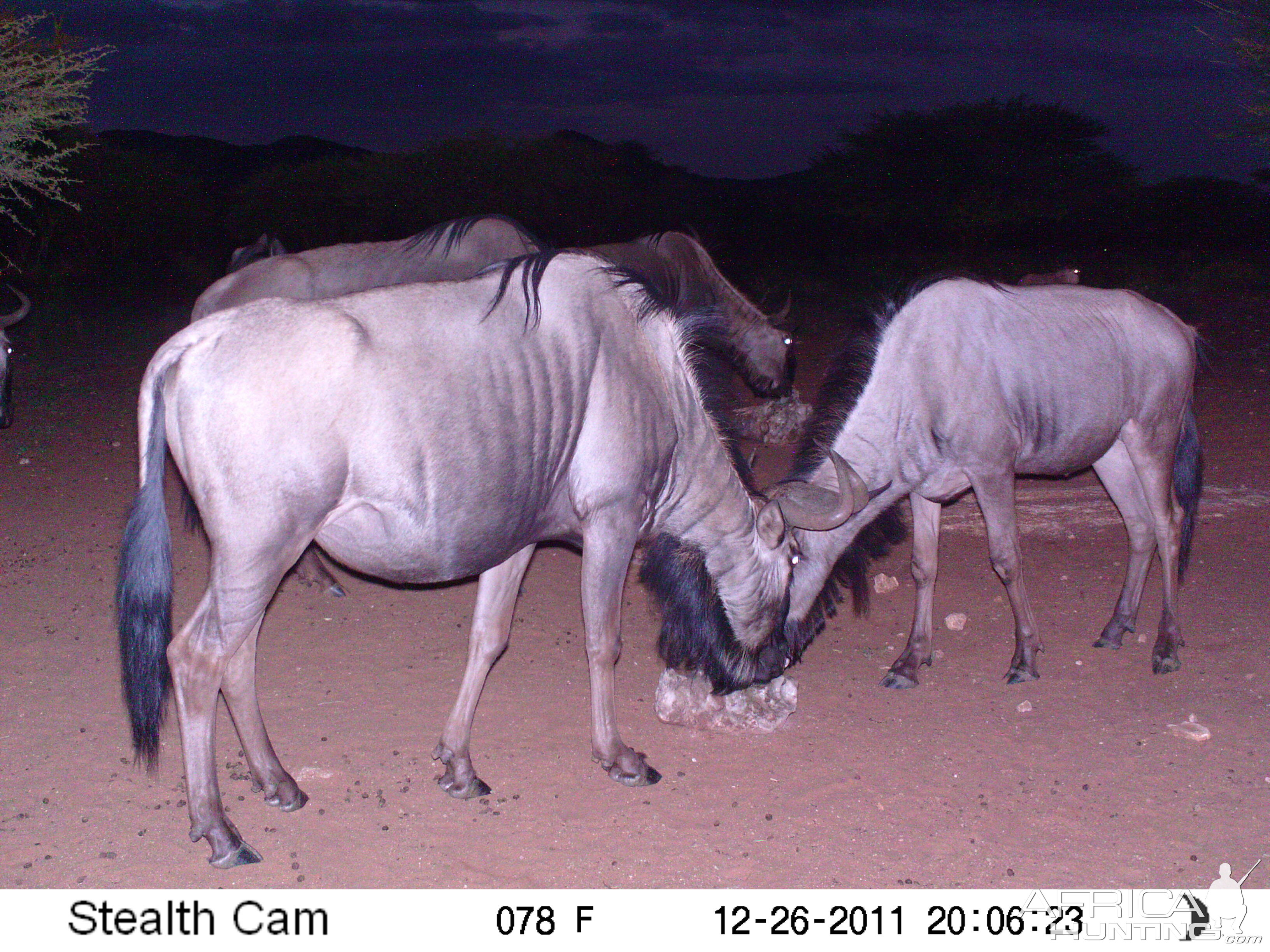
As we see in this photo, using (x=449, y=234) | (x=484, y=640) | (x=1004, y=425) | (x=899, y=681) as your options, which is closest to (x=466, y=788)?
(x=484, y=640)

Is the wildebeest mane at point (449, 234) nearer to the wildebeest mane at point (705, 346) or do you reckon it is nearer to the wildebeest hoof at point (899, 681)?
the wildebeest mane at point (705, 346)

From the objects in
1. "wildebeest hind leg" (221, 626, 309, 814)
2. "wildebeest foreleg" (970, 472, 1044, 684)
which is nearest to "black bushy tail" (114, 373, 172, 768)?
"wildebeest hind leg" (221, 626, 309, 814)

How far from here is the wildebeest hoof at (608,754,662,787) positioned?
13.0ft

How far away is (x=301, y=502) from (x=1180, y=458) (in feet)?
15.2

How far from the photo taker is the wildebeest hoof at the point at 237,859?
3320 millimetres

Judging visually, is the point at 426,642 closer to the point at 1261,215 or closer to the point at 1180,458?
the point at 1180,458

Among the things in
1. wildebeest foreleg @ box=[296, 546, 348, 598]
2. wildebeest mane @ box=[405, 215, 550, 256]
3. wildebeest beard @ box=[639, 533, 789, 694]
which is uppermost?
wildebeest mane @ box=[405, 215, 550, 256]

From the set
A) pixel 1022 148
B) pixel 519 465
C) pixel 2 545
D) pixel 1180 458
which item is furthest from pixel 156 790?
pixel 1022 148

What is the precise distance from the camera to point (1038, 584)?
6.05 meters

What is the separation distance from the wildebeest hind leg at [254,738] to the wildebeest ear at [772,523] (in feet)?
6.10

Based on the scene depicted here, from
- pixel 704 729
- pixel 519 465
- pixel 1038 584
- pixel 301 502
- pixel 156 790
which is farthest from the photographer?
pixel 1038 584

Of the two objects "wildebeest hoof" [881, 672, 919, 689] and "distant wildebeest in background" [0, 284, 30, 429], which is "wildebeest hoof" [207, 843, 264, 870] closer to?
"wildebeest hoof" [881, 672, 919, 689]

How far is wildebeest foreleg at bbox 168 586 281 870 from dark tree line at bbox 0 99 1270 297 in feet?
58.9

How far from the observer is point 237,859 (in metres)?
3.33
